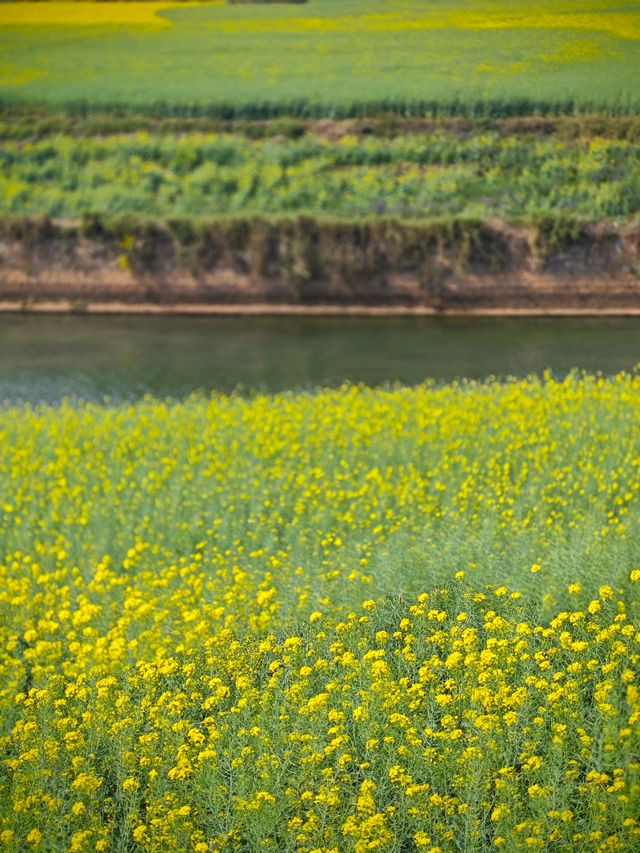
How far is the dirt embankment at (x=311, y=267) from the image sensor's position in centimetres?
1795

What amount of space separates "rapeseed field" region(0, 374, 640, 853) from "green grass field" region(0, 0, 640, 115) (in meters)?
4.47

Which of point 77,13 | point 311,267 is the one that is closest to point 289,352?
point 311,267

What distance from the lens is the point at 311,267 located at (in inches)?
889

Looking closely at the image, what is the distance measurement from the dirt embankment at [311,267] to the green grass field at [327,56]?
10.9ft

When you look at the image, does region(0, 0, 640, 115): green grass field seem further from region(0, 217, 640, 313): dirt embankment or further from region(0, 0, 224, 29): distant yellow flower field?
region(0, 217, 640, 313): dirt embankment

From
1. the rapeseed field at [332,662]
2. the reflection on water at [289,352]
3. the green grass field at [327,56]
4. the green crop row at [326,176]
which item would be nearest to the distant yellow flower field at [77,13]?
the green grass field at [327,56]

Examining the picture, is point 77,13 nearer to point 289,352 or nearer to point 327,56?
→ point 327,56

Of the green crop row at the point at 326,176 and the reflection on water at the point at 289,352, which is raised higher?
the green crop row at the point at 326,176

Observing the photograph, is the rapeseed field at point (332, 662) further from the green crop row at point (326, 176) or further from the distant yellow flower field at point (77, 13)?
the distant yellow flower field at point (77, 13)

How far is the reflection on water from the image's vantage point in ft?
55.9

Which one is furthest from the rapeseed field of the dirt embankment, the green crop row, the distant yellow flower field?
the distant yellow flower field

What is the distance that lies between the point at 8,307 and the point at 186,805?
1848 cm

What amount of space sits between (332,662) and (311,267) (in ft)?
56.4

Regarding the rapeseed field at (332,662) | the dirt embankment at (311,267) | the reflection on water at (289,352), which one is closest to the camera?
the rapeseed field at (332,662)
